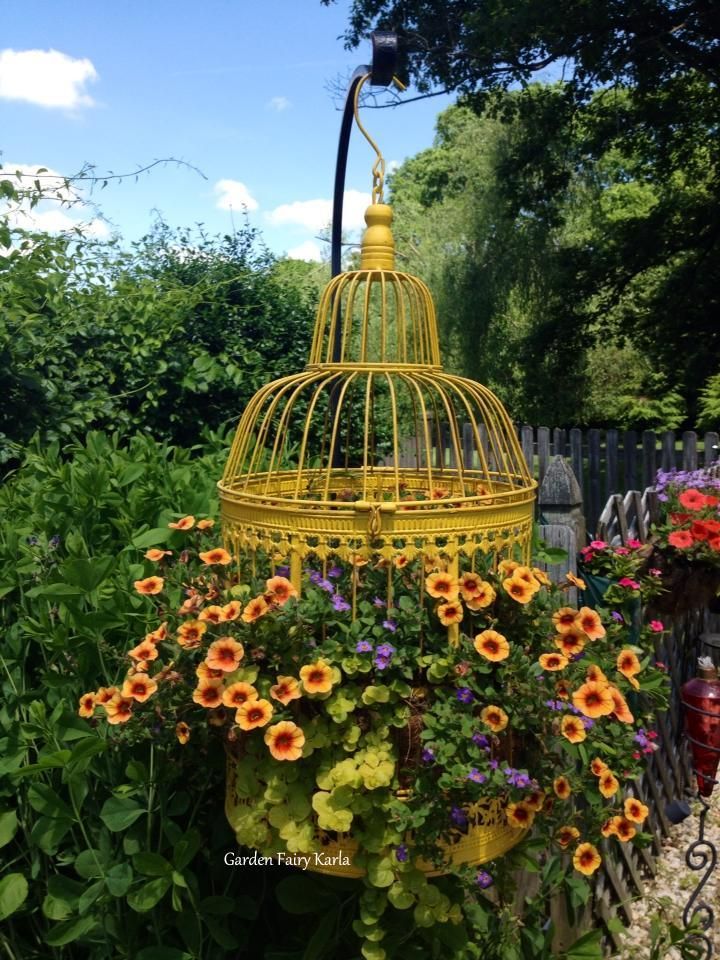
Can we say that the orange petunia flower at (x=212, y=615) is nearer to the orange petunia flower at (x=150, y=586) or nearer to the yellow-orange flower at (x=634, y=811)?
the orange petunia flower at (x=150, y=586)

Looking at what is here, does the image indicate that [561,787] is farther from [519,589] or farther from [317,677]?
[317,677]

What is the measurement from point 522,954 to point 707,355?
32.5ft

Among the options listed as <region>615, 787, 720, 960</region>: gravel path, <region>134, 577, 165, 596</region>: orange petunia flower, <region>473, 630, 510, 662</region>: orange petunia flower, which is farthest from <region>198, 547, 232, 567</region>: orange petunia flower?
<region>615, 787, 720, 960</region>: gravel path

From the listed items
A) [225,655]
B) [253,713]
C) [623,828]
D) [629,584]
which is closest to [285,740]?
[253,713]

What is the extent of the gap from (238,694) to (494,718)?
1.62 ft

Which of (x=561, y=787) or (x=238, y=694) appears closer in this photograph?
(x=238, y=694)

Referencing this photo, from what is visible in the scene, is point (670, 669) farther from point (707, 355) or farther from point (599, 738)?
point (707, 355)

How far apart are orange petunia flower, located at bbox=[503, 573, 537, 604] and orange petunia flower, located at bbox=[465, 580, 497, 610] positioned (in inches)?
2.0

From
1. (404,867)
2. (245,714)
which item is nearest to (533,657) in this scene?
(404,867)

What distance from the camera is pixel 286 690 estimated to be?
1.45 metres

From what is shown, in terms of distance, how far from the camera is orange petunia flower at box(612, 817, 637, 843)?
1755 millimetres

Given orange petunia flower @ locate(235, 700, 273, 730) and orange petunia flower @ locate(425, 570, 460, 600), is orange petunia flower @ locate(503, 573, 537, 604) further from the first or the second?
orange petunia flower @ locate(235, 700, 273, 730)

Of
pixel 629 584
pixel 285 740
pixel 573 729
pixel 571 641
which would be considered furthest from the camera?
pixel 629 584

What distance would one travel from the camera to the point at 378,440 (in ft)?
15.8
